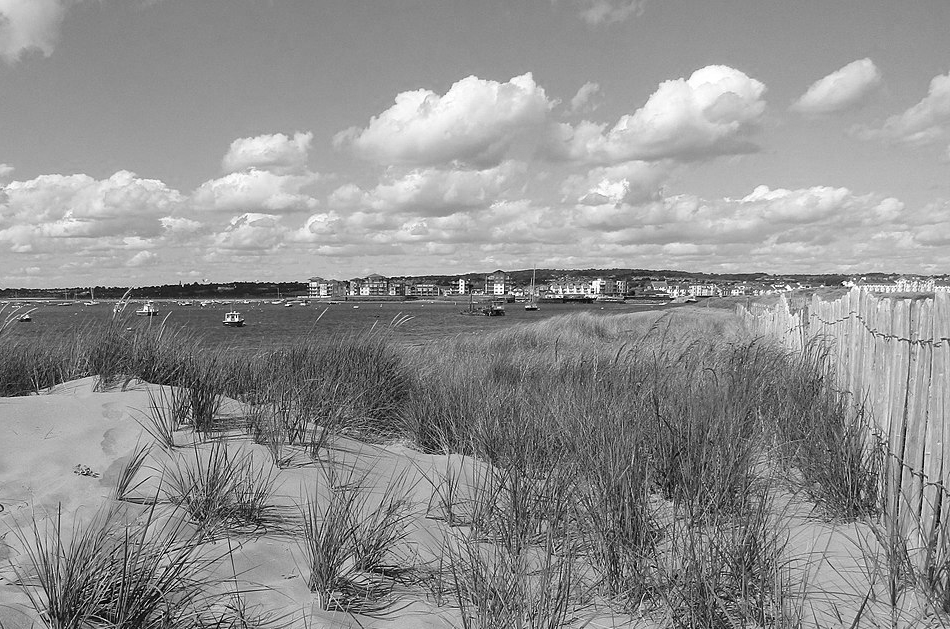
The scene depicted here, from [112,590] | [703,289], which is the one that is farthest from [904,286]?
[703,289]

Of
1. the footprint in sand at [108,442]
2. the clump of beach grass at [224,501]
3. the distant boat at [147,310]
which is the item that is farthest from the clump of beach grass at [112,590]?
the distant boat at [147,310]

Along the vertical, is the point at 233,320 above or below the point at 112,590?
below

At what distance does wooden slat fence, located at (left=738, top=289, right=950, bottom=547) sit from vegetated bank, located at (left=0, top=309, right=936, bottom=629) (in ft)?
0.87

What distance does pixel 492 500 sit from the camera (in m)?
3.62

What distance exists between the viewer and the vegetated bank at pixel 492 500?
271 cm

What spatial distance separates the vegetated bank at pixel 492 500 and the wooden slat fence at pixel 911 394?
0.27m

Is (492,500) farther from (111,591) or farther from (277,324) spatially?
(277,324)

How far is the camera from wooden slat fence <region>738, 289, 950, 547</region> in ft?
10.8

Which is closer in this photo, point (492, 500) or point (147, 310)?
point (492, 500)

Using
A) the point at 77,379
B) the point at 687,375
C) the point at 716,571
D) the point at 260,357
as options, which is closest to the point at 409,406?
the point at 260,357

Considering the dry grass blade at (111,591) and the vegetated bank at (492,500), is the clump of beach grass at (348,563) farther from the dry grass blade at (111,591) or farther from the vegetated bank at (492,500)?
the dry grass blade at (111,591)

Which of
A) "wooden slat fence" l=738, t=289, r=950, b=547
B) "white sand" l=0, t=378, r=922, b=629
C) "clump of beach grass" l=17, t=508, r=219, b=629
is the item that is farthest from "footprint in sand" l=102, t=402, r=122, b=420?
"wooden slat fence" l=738, t=289, r=950, b=547

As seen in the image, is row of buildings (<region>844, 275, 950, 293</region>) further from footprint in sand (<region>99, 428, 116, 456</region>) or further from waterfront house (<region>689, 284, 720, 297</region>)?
waterfront house (<region>689, 284, 720, 297</region>)

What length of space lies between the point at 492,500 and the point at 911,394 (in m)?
2.56
